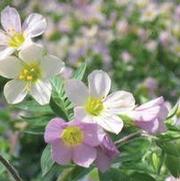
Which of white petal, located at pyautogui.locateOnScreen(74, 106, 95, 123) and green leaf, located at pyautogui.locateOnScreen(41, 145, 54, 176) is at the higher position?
white petal, located at pyautogui.locateOnScreen(74, 106, 95, 123)

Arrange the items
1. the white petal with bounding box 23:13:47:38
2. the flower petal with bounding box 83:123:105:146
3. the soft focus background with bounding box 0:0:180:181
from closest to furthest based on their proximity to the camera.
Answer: the flower petal with bounding box 83:123:105:146 → the white petal with bounding box 23:13:47:38 → the soft focus background with bounding box 0:0:180:181

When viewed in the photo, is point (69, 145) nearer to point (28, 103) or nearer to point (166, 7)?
point (28, 103)

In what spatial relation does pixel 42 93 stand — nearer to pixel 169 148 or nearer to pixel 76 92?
pixel 76 92

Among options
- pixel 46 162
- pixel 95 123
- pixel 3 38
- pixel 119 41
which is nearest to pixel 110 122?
pixel 95 123

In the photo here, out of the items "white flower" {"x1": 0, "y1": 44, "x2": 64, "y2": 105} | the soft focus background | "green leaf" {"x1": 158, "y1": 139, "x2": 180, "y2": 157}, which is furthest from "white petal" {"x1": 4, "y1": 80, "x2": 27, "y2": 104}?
the soft focus background

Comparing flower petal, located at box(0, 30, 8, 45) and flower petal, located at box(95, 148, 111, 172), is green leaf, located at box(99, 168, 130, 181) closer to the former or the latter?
flower petal, located at box(95, 148, 111, 172)

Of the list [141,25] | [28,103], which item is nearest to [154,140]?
[28,103]
